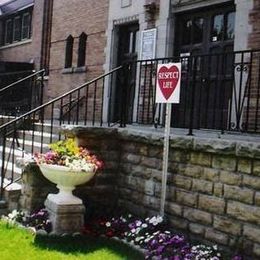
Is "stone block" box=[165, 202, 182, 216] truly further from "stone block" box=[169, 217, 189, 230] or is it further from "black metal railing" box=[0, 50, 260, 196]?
"black metal railing" box=[0, 50, 260, 196]

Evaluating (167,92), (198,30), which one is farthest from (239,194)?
(198,30)

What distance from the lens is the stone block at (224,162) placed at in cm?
586

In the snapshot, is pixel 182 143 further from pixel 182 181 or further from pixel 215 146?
pixel 215 146

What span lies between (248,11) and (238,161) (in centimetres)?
366

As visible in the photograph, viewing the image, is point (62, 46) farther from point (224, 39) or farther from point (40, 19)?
point (224, 39)

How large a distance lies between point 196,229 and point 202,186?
1.73ft

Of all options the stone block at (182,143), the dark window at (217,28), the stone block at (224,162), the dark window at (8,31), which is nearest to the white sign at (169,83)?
the stone block at (182,143)

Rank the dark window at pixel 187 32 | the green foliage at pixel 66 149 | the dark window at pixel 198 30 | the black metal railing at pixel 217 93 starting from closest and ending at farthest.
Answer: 1. the green foliage at pixel 66 149
2. the black metal railing at pixel 217 93
3. the dark window at pixel 198 30
4. the dark window at pixel 187 32

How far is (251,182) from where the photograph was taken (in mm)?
5621

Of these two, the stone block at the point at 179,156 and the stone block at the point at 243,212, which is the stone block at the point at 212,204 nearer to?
the stone block at the point at 243,212

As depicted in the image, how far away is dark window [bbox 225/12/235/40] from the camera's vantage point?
924 cm

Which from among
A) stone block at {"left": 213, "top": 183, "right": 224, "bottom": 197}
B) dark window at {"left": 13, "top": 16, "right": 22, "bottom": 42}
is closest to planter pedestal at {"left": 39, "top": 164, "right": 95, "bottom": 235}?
stone block at {"left": 213, "top": 183, "right": 224, "bottom": 197}

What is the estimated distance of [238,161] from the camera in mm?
5789

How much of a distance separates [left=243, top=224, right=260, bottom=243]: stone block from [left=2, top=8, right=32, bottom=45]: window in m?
14.3
